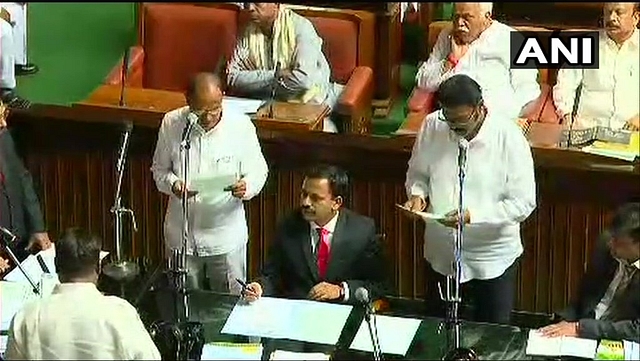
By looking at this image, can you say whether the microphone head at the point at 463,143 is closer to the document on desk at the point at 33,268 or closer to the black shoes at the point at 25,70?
the document on desk at the point at 33,268

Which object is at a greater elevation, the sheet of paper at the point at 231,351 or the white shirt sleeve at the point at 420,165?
the white shirt sleeve at the point at 420,165

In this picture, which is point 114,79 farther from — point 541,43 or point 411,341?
point 411,341

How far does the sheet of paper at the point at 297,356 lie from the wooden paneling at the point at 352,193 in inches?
44.9

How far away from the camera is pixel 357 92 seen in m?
6.91

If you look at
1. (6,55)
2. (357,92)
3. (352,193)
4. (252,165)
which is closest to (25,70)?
(6,55)

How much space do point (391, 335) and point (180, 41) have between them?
2.64m

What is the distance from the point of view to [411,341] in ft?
16.5

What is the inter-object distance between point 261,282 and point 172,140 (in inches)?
22.3

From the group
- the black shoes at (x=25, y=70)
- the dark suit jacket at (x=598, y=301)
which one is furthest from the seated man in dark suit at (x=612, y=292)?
the black shoes at (x=25, y=70)

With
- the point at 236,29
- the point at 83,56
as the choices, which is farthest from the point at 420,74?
the point at 83,56

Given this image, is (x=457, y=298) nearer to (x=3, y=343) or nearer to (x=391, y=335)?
(x=391, y=335)

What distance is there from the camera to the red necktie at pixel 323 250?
5430 mm

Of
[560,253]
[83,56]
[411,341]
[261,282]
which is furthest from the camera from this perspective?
[83,56]

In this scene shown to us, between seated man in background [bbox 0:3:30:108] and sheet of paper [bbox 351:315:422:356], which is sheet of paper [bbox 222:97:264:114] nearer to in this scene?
seated man in background [bbox 0:3:30:108]
